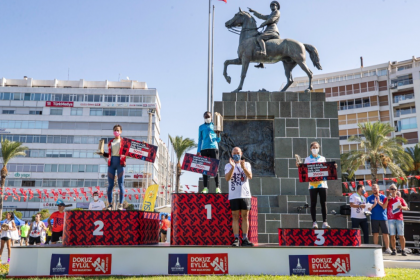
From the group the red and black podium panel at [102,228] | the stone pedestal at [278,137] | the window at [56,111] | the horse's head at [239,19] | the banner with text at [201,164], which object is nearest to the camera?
the red and black podium panel at [102,228]

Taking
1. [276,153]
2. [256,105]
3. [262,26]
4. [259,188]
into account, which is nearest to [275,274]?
[259,188]

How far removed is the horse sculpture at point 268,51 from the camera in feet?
50.1

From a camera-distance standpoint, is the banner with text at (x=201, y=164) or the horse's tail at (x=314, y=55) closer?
the banner with text at (x=201, y=164)

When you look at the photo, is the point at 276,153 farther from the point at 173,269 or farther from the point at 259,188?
the point at 173,269

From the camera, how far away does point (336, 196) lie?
1359 centimetres

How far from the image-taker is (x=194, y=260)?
7.89 m

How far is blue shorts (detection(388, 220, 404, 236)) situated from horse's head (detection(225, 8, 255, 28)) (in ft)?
31.0

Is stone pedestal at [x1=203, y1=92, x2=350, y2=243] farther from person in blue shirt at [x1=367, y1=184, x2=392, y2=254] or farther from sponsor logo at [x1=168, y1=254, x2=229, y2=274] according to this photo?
sponsor logo at [x1=168, y1=254, x2=229, y2=274]

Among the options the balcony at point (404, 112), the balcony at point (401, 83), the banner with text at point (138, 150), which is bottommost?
the banner with text at point (138, 150)

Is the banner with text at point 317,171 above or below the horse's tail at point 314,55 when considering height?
below

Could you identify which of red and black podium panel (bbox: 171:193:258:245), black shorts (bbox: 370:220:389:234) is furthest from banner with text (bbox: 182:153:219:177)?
black shorts (bbox: 370:220:389:234)

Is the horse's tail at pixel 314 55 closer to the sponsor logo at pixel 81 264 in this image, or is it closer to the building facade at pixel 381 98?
the sponsor logo at pixel 81 264

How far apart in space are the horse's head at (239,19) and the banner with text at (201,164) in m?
8.10

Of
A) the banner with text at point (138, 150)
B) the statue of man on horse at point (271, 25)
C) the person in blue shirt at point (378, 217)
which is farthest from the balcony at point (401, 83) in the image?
the banner with text at point (138, 150)
